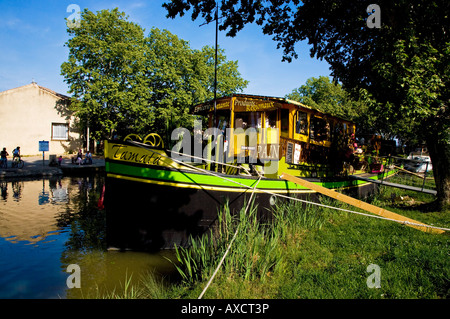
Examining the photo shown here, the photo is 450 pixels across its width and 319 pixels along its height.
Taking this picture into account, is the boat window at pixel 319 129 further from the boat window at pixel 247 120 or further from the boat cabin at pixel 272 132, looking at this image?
the boat window at pixel 247 120

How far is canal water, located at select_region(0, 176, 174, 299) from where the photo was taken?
5020 millimetres

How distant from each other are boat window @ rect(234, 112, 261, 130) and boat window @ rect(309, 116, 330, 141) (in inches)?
75.2

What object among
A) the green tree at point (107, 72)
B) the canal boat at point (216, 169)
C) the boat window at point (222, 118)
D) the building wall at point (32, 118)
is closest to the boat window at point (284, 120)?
the canal boat at point (216, 169)

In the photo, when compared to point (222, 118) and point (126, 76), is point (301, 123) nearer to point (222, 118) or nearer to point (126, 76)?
point (222, 118)

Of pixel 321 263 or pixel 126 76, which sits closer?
pixel 321 263

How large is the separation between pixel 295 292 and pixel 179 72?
25273mm

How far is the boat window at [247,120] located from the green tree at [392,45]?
8.42 feet

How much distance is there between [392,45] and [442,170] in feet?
13.7

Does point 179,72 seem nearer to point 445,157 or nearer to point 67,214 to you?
point 67,214

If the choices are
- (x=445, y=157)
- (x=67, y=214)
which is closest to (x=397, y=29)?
(x=445, y=157)

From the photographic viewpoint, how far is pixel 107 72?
25.2 meters

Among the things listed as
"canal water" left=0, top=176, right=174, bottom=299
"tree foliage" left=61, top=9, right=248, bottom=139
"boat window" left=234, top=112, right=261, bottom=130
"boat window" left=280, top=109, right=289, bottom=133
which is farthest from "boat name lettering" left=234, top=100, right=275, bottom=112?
"tree foliage" left=61, top=9, right=248, bottom=139

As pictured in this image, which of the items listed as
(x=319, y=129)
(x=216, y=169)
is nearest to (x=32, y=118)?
(x=216, y=169)

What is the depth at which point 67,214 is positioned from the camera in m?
9.69
